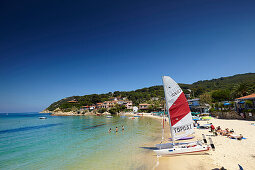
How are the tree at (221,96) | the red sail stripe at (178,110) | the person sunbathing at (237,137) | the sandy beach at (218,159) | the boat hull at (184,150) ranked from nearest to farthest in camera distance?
the sandy beach at (218,159), the red sail stripe at (178,110), the boat hull at (184,150), the person sunbathing at (237,137), the tree at (221,96)

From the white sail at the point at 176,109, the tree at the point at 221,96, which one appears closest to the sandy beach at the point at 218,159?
the white sail at the point at 176,109

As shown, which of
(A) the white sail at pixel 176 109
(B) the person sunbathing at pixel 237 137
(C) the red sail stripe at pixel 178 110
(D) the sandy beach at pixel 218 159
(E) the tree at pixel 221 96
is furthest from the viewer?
(E) the tree at pixel 221 96

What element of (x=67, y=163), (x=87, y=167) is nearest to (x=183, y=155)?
(x=87, y=167)

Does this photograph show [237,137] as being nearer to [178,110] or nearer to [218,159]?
[218,159]

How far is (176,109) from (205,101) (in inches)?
1690

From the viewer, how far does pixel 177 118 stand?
33.0 feet

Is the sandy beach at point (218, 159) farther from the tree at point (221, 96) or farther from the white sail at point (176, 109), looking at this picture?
the tree at point (221, 96)

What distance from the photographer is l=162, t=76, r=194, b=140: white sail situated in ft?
32.1

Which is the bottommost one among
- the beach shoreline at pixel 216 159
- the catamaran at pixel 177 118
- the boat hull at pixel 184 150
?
the beach shoreline at pixel 216 159

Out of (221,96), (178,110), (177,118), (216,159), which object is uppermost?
(221,96)

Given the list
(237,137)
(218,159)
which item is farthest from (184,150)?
(237,137)

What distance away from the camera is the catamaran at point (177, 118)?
32.1ft

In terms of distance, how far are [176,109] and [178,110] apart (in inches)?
8.7

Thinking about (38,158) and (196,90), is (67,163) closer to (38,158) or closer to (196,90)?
(38,158)
